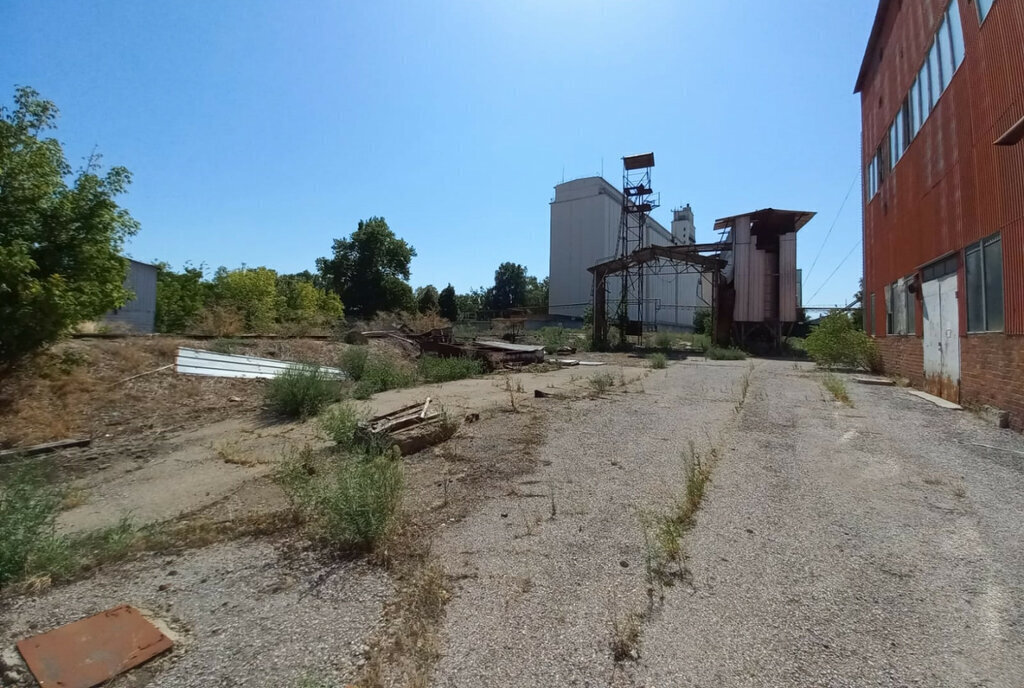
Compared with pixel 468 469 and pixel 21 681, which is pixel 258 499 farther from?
pixel 21 681

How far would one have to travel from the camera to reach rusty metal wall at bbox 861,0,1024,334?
25.0 ft

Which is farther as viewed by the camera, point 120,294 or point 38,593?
point 120,294

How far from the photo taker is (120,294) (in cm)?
899

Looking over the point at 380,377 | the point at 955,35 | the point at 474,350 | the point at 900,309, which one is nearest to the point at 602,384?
the point at 380,377

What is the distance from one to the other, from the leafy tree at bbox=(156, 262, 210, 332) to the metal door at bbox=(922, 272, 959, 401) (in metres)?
26.7

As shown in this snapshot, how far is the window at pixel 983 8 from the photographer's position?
852cm

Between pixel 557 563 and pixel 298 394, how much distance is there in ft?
22.7

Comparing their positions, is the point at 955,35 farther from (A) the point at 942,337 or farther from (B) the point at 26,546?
(B) the point at 26,546

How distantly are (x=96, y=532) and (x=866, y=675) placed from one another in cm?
508

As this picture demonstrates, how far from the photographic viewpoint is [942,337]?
10.6 m

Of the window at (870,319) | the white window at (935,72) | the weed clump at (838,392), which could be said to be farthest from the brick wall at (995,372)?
the window at (870,319)

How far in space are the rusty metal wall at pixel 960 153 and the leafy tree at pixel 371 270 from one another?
36.9m

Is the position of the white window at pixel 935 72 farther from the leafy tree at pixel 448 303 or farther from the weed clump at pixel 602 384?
the leafy tree at pixel 448 303

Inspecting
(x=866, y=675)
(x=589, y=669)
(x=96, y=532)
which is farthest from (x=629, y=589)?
(x=96, y=532)
